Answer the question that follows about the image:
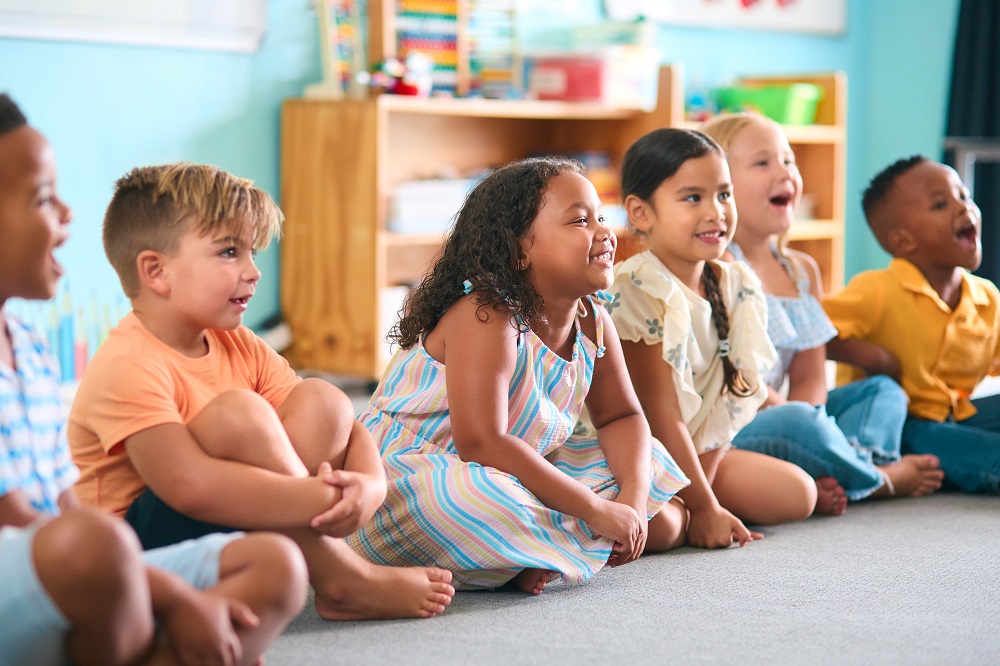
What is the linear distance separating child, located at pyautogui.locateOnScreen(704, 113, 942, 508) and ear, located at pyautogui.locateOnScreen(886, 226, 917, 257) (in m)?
0.20

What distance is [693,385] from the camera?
1.77m

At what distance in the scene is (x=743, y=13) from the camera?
424 cm

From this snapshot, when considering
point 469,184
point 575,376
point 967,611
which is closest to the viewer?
point 967,611

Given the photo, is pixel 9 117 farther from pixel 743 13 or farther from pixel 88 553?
pixel 743 13

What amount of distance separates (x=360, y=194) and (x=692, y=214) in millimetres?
1459

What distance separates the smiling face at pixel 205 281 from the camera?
121cm

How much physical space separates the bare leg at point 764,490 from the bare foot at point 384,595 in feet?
1.98

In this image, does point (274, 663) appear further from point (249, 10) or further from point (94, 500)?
point (249, 10)

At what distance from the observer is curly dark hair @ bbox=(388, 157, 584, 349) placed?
147 centimetres

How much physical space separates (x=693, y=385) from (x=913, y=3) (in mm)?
3299

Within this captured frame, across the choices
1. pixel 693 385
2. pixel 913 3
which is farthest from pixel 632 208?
pixel 913 3

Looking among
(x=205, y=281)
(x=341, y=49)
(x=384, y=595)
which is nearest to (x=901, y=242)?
(x=384, y=595)

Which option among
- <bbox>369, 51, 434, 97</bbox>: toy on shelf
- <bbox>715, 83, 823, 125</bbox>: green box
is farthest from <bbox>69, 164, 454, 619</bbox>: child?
<bbox>715, 83, 823, 125</bbox>: green box

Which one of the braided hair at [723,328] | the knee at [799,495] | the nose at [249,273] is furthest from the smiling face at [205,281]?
the knee at [799,495]
